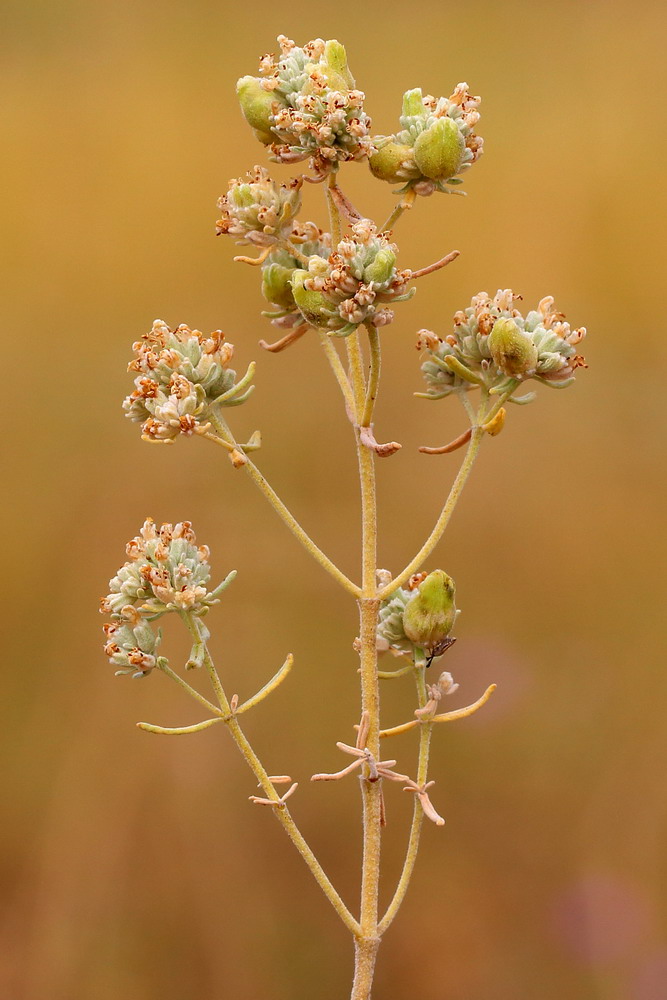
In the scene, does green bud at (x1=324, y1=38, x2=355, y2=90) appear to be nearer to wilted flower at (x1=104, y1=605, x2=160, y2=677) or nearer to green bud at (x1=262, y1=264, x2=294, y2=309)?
green bud at (x1=262, y1=264, x2=294, y2=309)

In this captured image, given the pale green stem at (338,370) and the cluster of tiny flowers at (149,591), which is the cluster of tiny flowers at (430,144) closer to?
the pale green stem at (338,370)

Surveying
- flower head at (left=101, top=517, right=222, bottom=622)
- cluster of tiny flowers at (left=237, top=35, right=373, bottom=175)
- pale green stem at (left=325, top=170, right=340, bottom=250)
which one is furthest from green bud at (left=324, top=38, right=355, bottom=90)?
flower head at (left=101, top=517, right=222, bottom=622)

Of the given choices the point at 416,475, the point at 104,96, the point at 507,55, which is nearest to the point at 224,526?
the point at 416,475

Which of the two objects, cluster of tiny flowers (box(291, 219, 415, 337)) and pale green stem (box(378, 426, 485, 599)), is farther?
pale green stem (box(378, 426, 485, 599))

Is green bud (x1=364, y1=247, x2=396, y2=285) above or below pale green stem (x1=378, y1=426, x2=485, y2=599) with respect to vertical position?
above

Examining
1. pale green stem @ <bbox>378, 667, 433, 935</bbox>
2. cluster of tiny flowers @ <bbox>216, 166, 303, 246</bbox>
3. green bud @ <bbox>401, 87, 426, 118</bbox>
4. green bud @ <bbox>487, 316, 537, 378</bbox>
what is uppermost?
green bud @ <bbox>401, 87, 426, 118</bbox>
